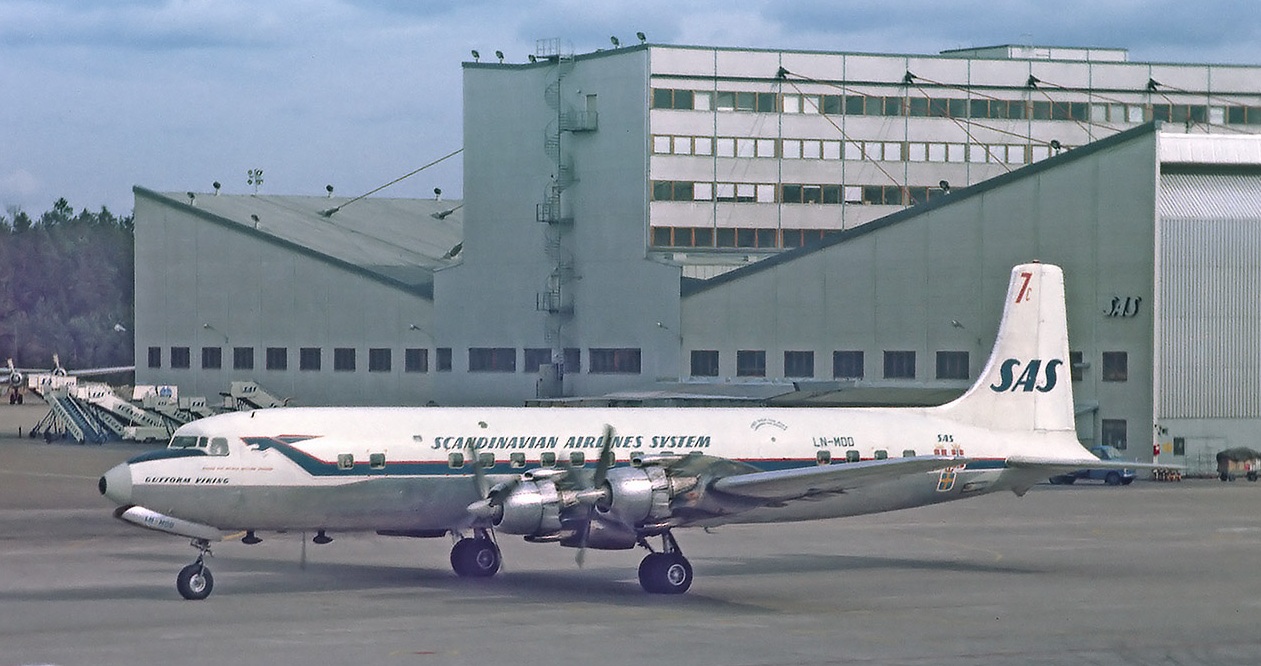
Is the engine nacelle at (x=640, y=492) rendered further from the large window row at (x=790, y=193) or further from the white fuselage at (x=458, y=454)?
the large window row at (x=790, y=193)

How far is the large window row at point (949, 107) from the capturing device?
79.5 meters

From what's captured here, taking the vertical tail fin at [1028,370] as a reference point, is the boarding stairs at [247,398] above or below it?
below

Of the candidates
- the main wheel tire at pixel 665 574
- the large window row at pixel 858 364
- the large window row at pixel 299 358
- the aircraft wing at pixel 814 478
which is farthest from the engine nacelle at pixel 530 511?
the large window row at pixel 299 358

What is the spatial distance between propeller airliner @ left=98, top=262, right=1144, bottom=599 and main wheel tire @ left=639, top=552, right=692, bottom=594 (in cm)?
3

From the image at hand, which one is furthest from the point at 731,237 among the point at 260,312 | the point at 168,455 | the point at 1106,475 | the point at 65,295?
the point at 65,295

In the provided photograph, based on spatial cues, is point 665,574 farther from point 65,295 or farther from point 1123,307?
point 65,295

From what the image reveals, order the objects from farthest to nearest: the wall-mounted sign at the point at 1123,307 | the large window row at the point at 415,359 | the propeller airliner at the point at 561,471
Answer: the large window row at the point at 415,359, the wall-mounted sign at the point at 1123,307, the propeller airliner at the point at 561,471

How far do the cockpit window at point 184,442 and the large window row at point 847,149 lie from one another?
172 feet

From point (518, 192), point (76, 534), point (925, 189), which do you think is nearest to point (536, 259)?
point (518, 192)

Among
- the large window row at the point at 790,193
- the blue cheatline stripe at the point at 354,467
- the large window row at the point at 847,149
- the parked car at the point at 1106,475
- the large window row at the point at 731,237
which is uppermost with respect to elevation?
the large window row at the point at 847,149

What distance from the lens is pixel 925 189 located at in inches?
3297

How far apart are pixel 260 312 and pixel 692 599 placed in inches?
2511

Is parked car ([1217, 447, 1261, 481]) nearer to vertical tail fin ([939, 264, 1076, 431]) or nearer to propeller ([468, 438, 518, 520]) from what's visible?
vertical tail fin ([939, 264, 1076, 431])

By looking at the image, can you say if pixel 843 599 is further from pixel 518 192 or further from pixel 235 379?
pixel 235 379
